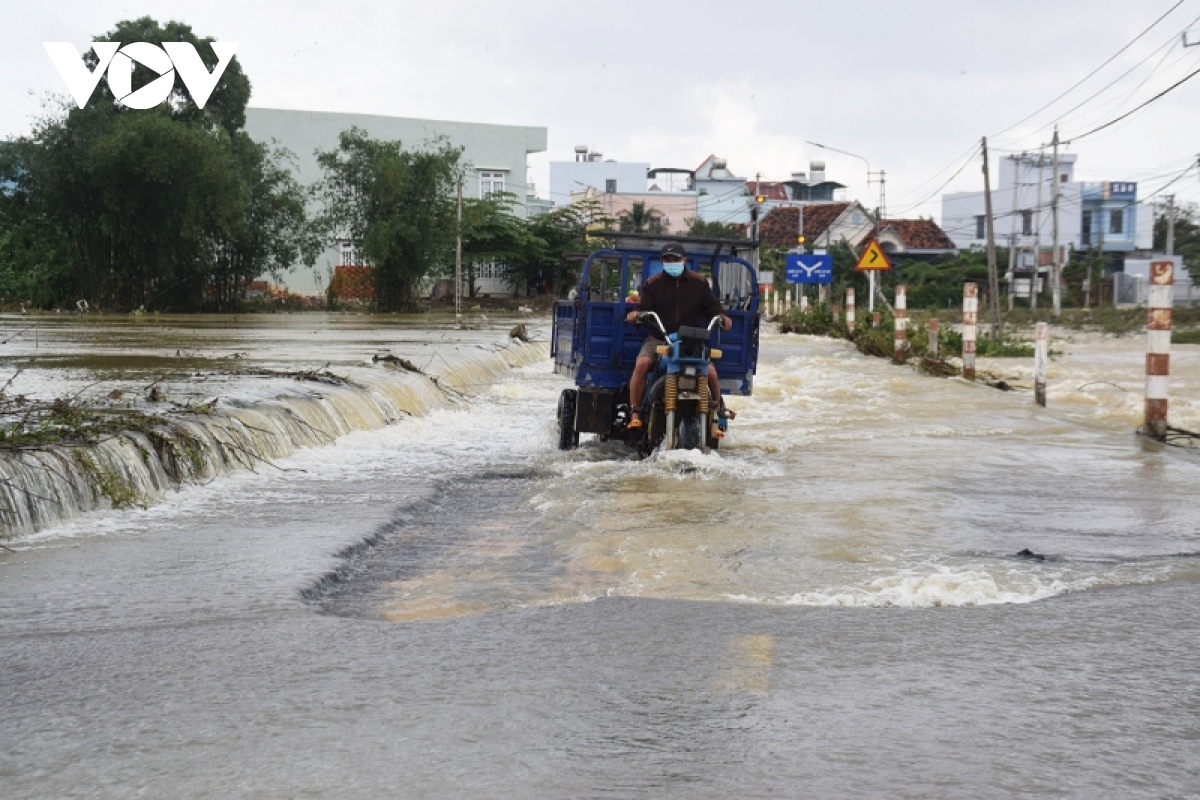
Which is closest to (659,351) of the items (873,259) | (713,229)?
(873,259)

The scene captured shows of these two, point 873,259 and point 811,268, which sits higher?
point 811,268

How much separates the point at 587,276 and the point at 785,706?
8595 mm

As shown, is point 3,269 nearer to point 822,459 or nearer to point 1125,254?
point 822,459

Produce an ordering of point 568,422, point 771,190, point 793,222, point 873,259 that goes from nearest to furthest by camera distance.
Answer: point 568,422 < point 873,259 < point 793,222 < point 771,190

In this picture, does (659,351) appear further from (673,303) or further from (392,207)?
(392,207)

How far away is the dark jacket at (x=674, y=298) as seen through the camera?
35.6 ft

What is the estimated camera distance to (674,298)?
10875 millimetres

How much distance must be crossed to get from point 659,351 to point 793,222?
70.4m

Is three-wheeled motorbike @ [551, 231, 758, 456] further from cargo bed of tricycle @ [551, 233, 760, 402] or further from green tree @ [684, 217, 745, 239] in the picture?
green tree @ [684, 217, 745, 239]

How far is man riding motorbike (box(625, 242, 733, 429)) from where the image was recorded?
35.6ft

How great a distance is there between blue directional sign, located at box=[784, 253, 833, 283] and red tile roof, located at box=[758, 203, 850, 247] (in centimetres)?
2445

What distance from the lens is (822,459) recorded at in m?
11.5

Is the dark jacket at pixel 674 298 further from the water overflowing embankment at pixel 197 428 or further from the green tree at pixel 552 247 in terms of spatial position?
the green tree at pixel 552 247

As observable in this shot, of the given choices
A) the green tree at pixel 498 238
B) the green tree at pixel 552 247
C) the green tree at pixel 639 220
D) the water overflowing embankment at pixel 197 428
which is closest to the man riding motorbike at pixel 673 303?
the water overflowing embankment at pixel 197 428
